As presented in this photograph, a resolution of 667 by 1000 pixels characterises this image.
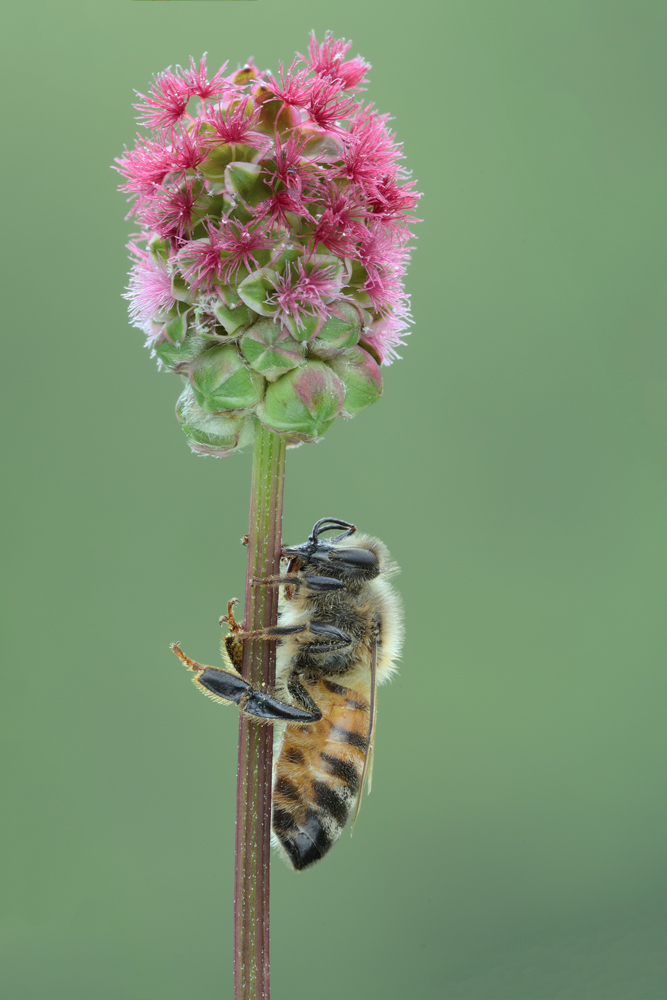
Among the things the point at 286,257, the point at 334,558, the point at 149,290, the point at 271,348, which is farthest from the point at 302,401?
the point at 334,558

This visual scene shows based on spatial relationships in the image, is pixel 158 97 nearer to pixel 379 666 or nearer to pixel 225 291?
pixel 225 291

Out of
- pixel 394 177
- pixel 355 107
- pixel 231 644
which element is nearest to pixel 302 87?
pixel 355 107

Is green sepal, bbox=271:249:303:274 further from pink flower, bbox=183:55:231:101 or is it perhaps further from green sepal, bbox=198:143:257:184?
pink flower, bbox=183:55:231:101

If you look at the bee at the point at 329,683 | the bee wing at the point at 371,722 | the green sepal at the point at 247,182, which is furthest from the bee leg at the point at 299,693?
the green sepal at the point at 247,182

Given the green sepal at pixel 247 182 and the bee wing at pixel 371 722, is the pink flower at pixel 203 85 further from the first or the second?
the bee wing at pixel 371 722

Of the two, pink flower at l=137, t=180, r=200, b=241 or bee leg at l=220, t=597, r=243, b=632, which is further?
bee leg at l=220, t=597, r=243, b=632

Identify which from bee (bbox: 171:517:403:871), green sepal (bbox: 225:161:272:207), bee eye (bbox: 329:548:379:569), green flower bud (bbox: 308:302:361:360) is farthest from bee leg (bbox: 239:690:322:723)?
green sepal (bbox: 225:161:272:207)

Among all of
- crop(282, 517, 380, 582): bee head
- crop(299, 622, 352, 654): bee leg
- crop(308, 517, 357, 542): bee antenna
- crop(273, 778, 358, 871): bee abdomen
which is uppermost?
crop(308, 517, 357, 542): bee antenna
